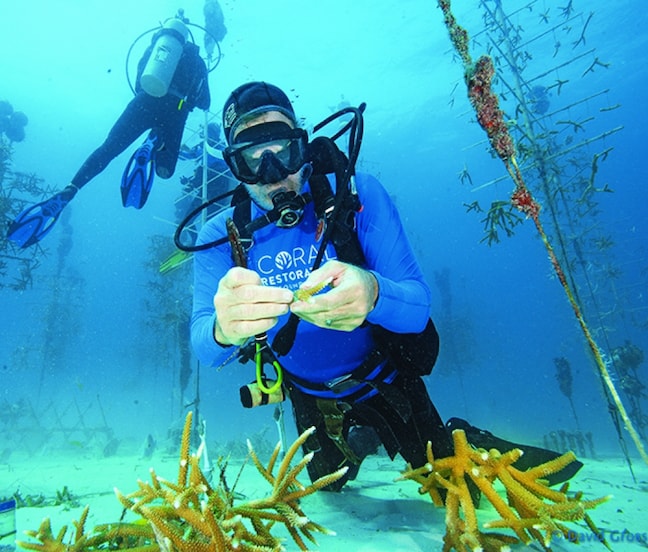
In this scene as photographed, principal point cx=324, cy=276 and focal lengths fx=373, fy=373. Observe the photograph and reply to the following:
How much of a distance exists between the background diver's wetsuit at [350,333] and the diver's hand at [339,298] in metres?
0.55

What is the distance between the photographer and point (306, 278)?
10.2 ft

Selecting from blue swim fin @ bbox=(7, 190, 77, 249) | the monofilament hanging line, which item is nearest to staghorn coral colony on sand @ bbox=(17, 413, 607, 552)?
the monofilament hanging line

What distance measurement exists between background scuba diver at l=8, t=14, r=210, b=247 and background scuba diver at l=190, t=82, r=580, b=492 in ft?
21.6

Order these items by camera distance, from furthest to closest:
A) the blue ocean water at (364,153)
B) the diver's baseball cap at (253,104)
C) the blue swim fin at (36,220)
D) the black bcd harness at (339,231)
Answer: the blue ocean water at (364,153) < the blue swim fin at (36,220) < the diver's baseball cap at (253,104) < the black bcd harness at (339,231)

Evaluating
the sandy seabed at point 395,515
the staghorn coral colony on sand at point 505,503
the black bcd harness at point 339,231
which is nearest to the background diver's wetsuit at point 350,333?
the black bcd harness at point 339,231

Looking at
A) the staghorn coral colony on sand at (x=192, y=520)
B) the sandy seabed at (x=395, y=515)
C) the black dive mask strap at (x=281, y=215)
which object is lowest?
the sandy seabed at (x=395, y=515)

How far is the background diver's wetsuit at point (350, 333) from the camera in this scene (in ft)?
10.2

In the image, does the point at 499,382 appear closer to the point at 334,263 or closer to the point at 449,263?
the point at 449,263

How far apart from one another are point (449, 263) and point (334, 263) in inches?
5146

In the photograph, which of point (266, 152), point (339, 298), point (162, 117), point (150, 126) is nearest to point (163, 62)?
point (162, 117)

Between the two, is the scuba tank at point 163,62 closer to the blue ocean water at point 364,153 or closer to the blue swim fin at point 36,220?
the blue swim fin at point 36,220

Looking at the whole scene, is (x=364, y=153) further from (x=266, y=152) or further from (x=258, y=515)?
(x=258, y=515)

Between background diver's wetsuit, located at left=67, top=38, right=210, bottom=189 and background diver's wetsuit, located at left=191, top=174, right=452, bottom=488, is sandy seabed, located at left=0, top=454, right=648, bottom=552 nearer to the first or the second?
background diver's wetsuit, located at left=191, top=174, right=452, bottom=488

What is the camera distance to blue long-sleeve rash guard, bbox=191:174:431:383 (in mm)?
3086
